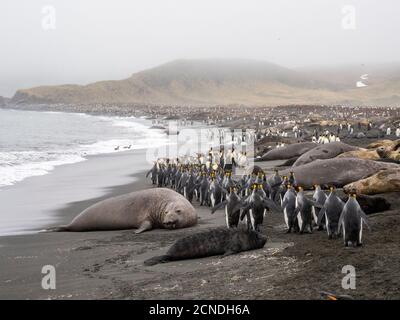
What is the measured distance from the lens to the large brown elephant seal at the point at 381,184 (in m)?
11.8

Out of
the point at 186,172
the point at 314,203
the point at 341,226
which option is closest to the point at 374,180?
the point at 314,203

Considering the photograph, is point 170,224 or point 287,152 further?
point 287,152

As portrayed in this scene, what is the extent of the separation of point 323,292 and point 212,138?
37590 mm

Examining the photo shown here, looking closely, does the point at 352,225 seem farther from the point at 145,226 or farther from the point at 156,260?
the point at 145,226

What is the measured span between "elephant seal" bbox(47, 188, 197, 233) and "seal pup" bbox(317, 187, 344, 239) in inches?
133

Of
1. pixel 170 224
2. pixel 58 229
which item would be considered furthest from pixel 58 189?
pixel 170 224

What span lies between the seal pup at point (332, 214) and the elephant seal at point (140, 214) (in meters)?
3.38

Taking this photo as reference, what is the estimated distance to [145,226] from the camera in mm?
10945

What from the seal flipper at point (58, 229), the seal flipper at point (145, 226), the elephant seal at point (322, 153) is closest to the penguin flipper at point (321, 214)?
the seal flipper at point (145, 226)

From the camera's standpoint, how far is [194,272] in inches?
272

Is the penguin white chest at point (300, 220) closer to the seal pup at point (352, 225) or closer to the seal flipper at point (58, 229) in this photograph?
the seal pup at point (352, 225)

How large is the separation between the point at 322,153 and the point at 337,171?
422cm
